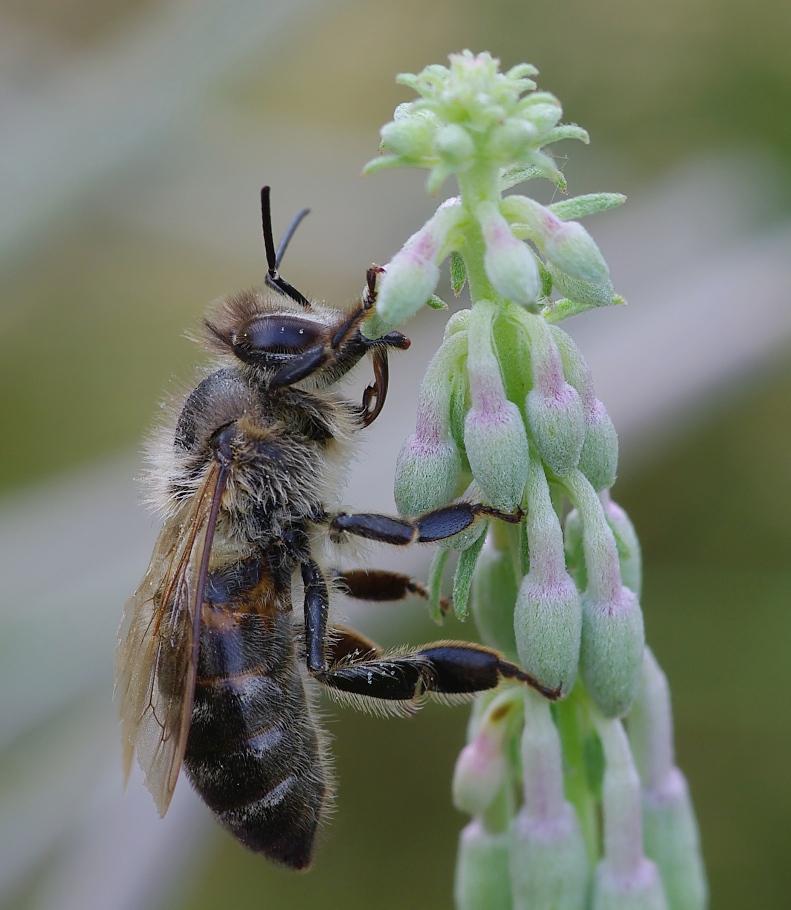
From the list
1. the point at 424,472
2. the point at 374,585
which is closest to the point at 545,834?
the point at 424,472

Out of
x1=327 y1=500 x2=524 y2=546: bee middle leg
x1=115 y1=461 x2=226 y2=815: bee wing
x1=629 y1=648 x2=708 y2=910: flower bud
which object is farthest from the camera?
x1=115 y1=461 x2=226 y2=815: bee wing

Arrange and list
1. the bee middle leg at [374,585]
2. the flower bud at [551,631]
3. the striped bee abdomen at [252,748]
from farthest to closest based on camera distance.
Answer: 1. the bee middle leg at [374,585]
2. the striped bee abdomen at [252,748]
3. the flower bud at [551,631]

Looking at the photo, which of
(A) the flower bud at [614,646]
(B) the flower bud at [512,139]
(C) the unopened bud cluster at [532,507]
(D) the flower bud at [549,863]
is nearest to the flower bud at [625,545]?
(C) the unopened bud cluster at [532,507]

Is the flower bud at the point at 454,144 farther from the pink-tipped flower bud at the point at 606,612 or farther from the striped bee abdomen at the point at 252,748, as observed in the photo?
the striped bee abdomen at the point at 252,748

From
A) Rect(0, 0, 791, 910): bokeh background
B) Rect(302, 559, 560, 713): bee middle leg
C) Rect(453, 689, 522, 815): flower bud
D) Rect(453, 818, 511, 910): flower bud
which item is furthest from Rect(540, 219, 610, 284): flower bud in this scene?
Rect(0, 0, 791, 910): bokeh background

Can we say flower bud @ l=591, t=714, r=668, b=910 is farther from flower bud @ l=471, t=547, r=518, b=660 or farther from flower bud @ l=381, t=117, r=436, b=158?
flower bud @ l=381, t=117, r=436, b=158

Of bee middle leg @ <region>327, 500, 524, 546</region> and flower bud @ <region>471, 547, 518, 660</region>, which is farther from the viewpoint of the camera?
flower bud @ <region>471, 547, 518, 660</region>
